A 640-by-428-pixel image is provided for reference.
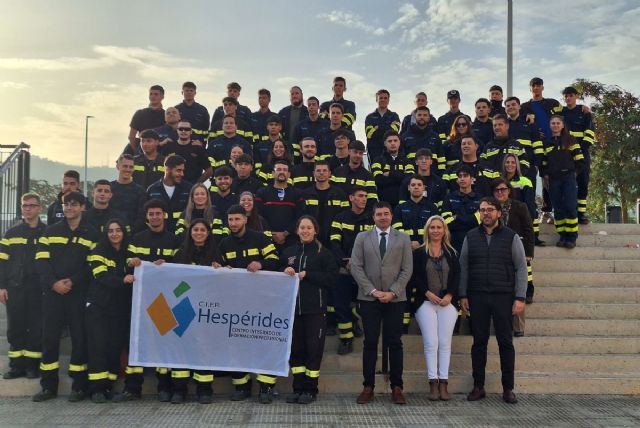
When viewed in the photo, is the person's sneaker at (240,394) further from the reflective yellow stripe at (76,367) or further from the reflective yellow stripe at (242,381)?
the reflective yellow stripe at (76,367)

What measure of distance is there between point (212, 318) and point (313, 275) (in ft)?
4.31

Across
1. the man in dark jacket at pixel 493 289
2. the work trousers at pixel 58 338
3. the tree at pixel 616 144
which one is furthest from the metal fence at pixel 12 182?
the tree at pixel 616 144

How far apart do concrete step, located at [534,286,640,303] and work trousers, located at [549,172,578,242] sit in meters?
1.25

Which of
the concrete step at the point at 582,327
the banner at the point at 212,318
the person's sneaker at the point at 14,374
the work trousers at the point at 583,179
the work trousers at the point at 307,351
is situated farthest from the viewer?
the work trousers at the point at 583,179

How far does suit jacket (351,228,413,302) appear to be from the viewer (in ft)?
18.9

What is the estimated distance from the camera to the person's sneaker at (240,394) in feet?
18.9

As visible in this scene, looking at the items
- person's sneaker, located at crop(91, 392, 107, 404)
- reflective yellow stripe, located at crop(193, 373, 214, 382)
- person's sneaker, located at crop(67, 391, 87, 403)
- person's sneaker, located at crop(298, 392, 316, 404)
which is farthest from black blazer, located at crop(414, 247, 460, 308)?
person's sneaker, located at crop(67, 391, 87, 403)

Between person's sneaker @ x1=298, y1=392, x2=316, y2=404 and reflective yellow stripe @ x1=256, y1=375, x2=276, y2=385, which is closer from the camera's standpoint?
person's sneaker @ x1=298, y1=392, x2=316, y2=404

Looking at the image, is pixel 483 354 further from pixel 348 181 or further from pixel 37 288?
pixel 37 288

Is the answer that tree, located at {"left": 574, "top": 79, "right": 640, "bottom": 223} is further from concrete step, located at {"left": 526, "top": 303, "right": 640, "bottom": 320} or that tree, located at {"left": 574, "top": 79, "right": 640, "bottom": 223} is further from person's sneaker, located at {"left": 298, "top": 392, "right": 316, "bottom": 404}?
person's sneaker, located at {"left": 298, "top": 392, "right": 316, "bottom": 404}

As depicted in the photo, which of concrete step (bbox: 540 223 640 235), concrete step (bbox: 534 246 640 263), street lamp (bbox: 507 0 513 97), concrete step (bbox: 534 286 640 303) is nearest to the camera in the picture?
concrete step (bbox: 534 286 640 303)

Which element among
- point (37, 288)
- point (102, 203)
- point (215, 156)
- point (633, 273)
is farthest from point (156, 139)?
point (633, 273)

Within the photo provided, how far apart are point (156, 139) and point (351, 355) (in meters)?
4.57

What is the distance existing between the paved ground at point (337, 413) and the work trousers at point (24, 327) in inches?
18.5
